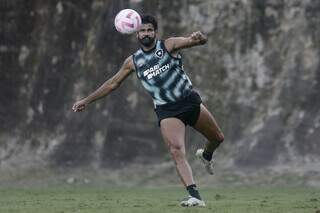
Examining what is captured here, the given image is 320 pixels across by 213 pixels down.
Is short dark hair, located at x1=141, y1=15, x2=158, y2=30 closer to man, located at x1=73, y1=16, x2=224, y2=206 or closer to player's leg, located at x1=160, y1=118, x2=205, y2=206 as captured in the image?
man, located at x1=73, y1=16, x2=224, y2=206

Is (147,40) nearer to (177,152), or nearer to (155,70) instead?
(155,70)

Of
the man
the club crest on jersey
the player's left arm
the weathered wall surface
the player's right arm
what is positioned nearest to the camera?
the player's left arm

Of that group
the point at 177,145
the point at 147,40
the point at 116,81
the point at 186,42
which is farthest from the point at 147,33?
the point at 177,145

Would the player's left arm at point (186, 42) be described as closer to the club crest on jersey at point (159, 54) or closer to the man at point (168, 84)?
the man at point (168, 84)

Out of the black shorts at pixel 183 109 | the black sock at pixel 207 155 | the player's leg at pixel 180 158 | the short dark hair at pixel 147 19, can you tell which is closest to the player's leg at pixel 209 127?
the black shorts at pixel 183 109

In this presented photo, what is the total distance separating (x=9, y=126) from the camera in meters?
24.6

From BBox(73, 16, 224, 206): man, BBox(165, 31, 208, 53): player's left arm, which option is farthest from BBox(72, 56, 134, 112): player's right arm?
BBox(165, 31, 208, 53): player's left arm

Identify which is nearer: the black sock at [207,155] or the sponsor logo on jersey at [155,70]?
the sponsor logo on jersey at [155,70]

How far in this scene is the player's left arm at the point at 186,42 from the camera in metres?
12.4

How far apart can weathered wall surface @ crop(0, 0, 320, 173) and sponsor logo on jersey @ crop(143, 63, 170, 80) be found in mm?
9504

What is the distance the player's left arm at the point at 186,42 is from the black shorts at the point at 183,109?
2.37 ft

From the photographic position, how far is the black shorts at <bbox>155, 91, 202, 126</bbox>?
13305 millimetres

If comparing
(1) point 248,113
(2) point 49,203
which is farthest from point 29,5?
(2) point 49,203

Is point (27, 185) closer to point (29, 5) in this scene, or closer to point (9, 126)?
point (9, 126)
